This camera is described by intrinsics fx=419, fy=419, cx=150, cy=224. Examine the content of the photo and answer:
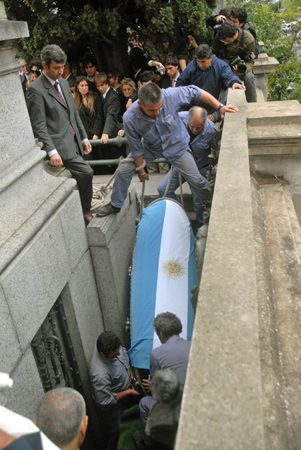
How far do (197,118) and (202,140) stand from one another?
0.40 metres

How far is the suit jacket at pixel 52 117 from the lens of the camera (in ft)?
14.2

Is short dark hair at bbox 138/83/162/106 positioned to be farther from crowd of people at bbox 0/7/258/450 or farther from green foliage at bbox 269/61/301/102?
green foliage at bbox 269/61/301/102

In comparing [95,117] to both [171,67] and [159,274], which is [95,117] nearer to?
[171,67]

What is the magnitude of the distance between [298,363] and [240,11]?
6381mm

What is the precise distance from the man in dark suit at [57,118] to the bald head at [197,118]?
1336 millimetres

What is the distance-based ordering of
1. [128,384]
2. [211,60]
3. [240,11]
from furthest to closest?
[240,11], [211,60], [128,384]

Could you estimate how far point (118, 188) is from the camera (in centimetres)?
493

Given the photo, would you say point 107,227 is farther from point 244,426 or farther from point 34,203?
point 244,426

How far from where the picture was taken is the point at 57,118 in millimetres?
4570

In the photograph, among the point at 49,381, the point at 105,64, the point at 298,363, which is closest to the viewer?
the point at 298,363

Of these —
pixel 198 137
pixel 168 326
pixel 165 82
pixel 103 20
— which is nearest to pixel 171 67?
pixel 165 82

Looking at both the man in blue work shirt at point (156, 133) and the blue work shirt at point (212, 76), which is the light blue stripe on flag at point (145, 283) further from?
the blue work shirt at point (212, 76)

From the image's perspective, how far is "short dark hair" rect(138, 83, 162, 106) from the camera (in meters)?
4.29

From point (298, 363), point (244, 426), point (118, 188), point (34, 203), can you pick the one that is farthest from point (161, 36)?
point (244, 426)
